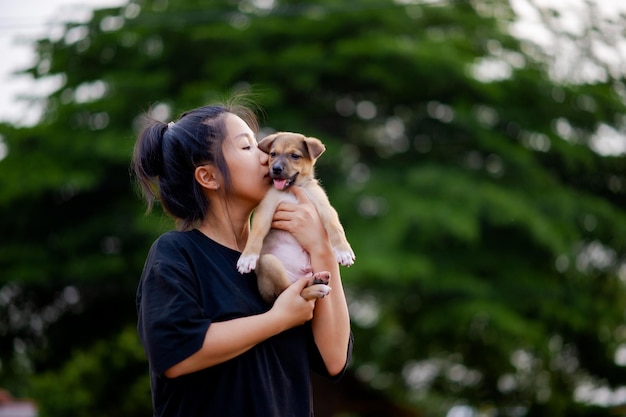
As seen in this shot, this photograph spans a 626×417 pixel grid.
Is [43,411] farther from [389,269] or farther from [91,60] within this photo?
[91,60]

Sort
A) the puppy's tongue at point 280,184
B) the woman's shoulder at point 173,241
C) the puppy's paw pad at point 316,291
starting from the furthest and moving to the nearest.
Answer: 1. the puppy's tongue at point 280,184
2. the puppy's paw pad at point 316,291
3. the woman's shoulder at point 173,241

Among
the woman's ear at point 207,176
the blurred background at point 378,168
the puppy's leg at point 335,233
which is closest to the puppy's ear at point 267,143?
the puppy's leg at point 335,233

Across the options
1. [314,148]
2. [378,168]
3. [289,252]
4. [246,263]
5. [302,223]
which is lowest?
[378,168]

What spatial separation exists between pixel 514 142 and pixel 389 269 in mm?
4259

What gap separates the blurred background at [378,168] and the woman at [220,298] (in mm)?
10287

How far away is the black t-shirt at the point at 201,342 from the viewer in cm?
274

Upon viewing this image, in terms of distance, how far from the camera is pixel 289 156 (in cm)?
380

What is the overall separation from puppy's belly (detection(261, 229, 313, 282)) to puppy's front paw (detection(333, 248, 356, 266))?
7.0 inches

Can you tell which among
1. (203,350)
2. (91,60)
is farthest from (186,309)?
(91,60)

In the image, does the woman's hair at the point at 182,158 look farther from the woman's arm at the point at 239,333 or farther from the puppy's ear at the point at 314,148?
the puppy's ear at the point at 314,148

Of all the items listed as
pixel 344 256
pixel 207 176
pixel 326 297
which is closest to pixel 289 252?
pixel 344 256

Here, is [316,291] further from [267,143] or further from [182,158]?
[267,143]

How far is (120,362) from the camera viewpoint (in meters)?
14.1

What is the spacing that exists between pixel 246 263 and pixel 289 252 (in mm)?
370
